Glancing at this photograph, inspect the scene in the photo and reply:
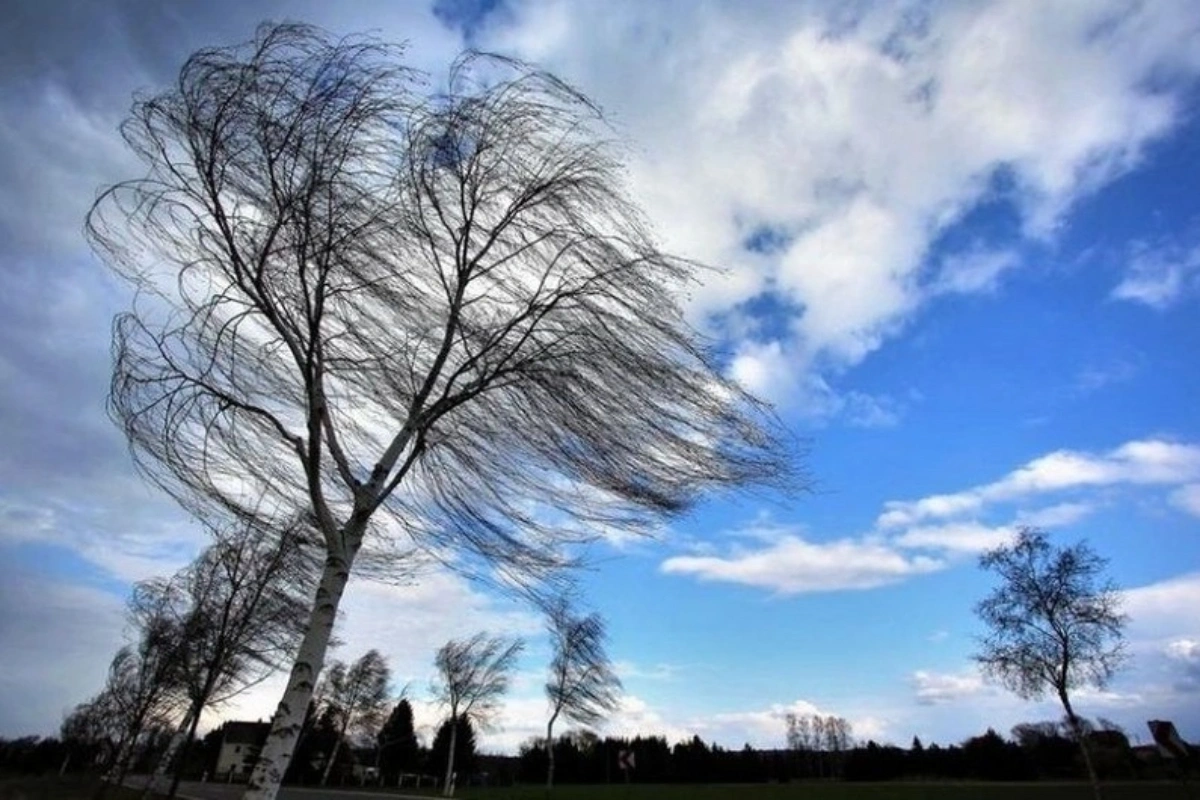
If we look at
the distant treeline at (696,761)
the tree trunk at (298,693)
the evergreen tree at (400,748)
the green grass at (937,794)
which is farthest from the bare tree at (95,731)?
the tree trunk at (298,693)

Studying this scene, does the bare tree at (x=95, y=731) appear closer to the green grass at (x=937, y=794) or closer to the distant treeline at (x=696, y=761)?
the distant treeline at (x=696, y=761)

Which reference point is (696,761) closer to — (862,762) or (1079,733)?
(862,762)

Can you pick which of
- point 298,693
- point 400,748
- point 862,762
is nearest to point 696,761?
point 862,762

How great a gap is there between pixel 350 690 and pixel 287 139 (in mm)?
77837

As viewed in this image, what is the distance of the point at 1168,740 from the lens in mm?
14992

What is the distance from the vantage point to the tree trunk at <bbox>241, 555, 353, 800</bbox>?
18.6ft

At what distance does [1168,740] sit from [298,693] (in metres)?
15.9

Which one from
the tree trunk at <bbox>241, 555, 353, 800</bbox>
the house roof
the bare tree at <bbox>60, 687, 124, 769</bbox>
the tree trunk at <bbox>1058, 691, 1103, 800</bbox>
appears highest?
the house roof

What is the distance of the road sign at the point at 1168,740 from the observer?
580 inches

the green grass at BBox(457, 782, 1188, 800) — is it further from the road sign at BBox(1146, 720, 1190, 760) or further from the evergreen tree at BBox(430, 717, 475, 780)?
the evergreen tree at BBox(430, 717, 475, 780)

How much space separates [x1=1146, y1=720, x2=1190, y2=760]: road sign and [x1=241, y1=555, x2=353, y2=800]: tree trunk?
15.6m

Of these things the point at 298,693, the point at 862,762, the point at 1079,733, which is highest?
the point at 862,762

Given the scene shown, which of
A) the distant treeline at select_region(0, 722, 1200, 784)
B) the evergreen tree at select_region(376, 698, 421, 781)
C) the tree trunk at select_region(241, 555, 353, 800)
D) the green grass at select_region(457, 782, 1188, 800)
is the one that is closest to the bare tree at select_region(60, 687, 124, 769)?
the distant treeline at select_region(0, 722, 1200, 784)

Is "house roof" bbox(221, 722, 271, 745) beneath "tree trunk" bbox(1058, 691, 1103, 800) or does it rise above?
above
